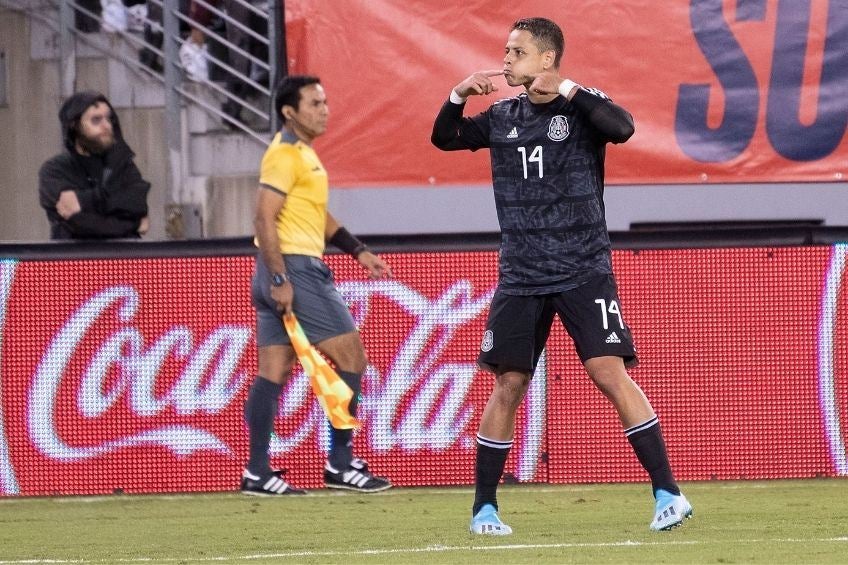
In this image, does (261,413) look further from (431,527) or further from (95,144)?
(95,144)

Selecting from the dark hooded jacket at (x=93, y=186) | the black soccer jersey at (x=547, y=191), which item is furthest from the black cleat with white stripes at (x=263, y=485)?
the black soccer jersey at (x=547, y=191)

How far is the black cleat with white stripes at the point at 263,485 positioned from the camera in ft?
28.3

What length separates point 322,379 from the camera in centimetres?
849

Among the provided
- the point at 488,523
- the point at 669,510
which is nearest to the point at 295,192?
the point at 488,523

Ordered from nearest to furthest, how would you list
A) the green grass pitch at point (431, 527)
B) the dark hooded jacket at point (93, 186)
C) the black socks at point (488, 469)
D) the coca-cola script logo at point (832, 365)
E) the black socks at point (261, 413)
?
1. the green grass pitch at point (431, 527)
2. the black socks at point (488, 469)
3. the black socks at point (261, 413)
4. the coca-cola script logo at point (832, 365)
5. the dark hooded jacket at point (93, 186)

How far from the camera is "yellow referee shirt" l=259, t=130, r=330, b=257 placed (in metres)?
8.49

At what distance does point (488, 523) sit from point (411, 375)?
93.8 inches

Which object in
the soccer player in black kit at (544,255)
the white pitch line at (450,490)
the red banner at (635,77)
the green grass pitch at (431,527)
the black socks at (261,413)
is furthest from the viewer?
the red banner at (635,77)

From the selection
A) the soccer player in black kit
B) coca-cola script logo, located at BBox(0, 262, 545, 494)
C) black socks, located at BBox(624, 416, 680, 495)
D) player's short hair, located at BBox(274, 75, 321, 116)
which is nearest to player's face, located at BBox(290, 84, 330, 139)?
player's short hair, located at BBox(274, 75, 321, 116)

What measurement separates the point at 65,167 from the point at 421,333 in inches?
84.0

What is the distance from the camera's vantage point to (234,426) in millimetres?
9117

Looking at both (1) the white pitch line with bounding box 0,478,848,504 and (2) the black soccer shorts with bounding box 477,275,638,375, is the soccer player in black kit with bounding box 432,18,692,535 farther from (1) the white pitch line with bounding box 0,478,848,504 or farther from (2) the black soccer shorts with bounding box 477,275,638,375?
(1) the white pitch line with bounding box 0,478,848,504

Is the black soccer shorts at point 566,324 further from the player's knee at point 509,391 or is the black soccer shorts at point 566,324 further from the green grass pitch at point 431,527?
the green grass pitch at point 431,527

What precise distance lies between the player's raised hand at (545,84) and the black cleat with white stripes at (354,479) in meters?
2.74
